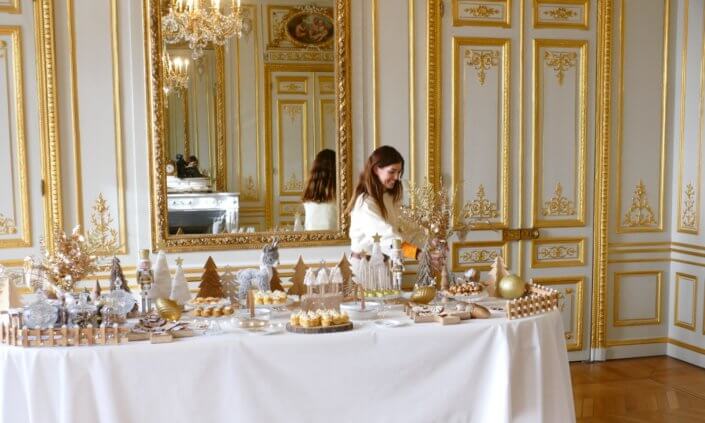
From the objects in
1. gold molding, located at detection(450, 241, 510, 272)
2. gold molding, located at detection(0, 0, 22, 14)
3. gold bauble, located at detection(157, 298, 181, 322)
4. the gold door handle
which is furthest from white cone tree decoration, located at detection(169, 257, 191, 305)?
the gold door handle

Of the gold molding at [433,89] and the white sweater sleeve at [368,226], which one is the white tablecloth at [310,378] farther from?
the gold molding at [433,89]

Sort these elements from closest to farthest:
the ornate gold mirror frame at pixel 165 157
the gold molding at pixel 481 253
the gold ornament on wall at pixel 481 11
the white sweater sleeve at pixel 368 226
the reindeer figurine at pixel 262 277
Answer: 1. the reindeer figurine at pixel 262 277
2. the white sweater sleeve at pixel 368 226
3. the ornate gold mirror frame at pixel 165 157
4. the gold ornament on wall at pixel 481 11
5. the gold molding at pixel 481 253

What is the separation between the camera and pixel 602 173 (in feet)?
17.1

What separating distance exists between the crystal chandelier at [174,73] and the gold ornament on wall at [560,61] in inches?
103

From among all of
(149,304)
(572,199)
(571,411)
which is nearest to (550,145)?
(572,199)

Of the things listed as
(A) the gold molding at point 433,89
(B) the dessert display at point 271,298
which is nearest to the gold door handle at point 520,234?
(A) the gold molding at point 433,89

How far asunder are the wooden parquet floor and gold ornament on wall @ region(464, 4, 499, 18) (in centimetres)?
269

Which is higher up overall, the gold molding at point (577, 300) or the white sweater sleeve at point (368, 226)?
the white sweater sleeve at point (368, 226)

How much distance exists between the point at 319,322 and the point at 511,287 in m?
1.05

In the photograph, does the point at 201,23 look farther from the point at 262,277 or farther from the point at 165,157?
the point at 262,277

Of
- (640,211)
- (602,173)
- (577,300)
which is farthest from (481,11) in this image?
(577,300)

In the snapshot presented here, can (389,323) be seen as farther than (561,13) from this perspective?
No

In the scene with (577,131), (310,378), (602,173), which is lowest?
(310,378)

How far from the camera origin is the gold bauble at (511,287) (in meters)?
3.46
